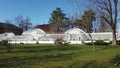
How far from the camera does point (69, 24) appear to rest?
3666 inches

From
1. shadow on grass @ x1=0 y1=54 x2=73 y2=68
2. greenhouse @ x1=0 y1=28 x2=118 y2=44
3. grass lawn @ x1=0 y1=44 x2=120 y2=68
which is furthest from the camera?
greenhouse @ x1=0 y1=28 x2=118 y2=44

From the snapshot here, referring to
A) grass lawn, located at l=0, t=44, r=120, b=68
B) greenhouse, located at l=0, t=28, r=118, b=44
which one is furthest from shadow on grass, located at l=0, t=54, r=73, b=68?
greenhouse, located at l=0, t=28, r=118, b=44

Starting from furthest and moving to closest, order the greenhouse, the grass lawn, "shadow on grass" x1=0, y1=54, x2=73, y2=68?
the greenhouse
"shadow on grass" x1=0, y1=54, x2=73, y2=68
the grass lawn

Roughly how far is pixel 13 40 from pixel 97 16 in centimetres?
3135

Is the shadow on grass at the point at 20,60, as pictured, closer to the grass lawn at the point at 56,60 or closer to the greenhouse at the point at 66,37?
the grass lawn at the point at 56,60

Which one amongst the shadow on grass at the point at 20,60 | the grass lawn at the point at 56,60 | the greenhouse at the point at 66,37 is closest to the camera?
the grass lawn at the point at 56,60

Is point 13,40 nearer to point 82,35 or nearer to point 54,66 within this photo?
point 82,35

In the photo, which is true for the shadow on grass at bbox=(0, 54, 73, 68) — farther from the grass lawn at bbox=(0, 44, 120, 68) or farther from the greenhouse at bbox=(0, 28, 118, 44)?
the greenhouse at bbox=(0, 28, 118, 44)

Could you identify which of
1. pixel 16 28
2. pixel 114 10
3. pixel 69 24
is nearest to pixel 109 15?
pixel 114 10

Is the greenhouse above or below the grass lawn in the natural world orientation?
above

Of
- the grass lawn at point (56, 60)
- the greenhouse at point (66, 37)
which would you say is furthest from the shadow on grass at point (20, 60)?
the greenhouse at point (66, 37)

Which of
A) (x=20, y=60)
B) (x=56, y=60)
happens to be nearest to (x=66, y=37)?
(x=56, y=60)

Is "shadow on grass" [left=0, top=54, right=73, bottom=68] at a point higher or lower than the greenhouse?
lower

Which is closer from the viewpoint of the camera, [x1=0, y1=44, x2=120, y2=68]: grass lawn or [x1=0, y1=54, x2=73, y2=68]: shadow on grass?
[x1=0, y1=44, x2=120, y2=68]: grass lawn
